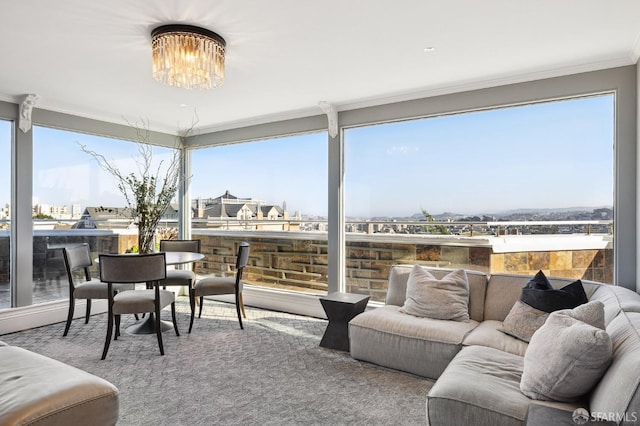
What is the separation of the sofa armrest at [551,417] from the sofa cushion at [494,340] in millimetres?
823

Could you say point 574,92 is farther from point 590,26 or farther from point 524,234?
point 524,234

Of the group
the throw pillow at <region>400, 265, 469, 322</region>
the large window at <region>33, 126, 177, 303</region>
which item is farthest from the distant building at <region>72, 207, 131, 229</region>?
the throw pillow at <region>400, 265, 469, 322</region>

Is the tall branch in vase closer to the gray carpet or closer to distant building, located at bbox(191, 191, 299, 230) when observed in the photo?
distant building, located at bbox(191, 191, 299, 230)

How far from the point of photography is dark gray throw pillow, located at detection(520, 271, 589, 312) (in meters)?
2.66

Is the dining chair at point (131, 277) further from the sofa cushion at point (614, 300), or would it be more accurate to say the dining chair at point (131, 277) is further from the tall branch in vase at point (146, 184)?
the sofa cushion at point (614, 300)

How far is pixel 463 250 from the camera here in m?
4.04

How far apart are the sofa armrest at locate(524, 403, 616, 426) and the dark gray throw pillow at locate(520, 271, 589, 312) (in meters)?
1.12

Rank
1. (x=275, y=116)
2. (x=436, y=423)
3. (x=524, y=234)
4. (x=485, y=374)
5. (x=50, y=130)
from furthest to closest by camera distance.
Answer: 1. (x=275, y=116)
2. (x=50, y=130)
3. (x=524, y=234)
4. (x=485, y=374)
5. (x=436, y=423)

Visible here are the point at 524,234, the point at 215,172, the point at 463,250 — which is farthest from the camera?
the point at 215,172

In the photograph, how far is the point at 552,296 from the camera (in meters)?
2.70

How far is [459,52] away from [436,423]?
2560 millimetres

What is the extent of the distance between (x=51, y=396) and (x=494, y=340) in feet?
8.28

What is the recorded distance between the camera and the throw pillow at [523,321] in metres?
2.68

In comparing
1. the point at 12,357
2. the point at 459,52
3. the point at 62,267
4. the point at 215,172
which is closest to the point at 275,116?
the point at 215,172
